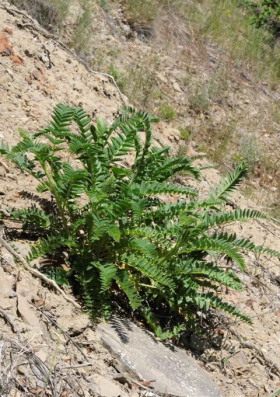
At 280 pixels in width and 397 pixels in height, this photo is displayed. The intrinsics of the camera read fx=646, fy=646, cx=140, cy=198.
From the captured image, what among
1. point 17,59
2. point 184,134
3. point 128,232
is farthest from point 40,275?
point 184,134

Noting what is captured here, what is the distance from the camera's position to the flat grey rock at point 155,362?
133 inches

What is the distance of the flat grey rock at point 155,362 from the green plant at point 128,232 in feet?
0.33

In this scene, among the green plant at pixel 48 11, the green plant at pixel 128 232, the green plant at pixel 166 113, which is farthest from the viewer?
the green plant at pixel 166 113

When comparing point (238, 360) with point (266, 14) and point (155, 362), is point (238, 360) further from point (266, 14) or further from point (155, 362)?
point (266, 14)

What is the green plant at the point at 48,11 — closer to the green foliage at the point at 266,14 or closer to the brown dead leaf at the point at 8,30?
the brown dead leaf at the point at 8,30

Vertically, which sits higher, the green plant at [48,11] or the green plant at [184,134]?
the green plant at [48,11]

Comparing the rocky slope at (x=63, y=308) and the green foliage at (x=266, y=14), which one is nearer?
the rocky slope at (x=63, y=308)

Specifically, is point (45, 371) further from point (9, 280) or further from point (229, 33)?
point (229, 33)

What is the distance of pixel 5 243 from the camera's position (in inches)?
142

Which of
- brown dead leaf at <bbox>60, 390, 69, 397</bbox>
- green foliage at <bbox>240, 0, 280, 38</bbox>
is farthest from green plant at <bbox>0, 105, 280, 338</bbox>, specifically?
green foliage at <bbox>240, 0, 280, 38</bbox>

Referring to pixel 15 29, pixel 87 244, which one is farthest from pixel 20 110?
pixel 87 244

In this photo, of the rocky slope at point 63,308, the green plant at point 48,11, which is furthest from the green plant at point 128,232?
the green plant at point 48,11

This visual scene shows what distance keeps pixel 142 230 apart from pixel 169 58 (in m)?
5.57

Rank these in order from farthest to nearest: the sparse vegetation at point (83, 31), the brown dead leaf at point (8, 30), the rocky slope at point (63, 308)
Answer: the sparse vegetation at point (83, 31) < the brown dead leaf at point (8, 30) < the rocky slope at point (63, 308)
